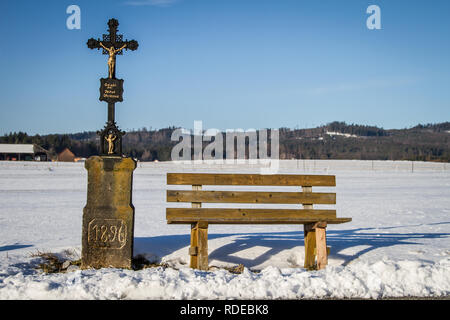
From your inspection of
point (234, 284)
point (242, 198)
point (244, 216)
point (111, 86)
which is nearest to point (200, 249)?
point (244, 216)

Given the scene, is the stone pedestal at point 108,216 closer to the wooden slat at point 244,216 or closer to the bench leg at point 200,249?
the wooden slat at point 244,216

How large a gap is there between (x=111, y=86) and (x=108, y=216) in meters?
2.03

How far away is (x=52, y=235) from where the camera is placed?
10.9m

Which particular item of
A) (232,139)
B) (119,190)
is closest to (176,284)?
(119,190)

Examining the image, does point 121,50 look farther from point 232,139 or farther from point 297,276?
point 232,139

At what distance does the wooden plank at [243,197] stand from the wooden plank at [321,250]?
537mm

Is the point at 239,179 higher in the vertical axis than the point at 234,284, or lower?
higher

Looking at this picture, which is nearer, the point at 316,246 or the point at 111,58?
the point at 316,246

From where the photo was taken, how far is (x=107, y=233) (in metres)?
7.01

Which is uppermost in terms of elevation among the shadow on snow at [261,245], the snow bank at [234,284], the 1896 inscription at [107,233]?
the 1896 inscription at [107,233]

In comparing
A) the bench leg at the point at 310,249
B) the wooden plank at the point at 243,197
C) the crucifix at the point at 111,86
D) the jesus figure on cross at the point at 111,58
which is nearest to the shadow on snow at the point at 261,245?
the bench leg at the point at 310,249

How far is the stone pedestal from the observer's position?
22.9 feet

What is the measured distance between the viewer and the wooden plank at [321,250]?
7086mm

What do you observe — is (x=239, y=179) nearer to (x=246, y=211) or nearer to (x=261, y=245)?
(x=246, y=211)
